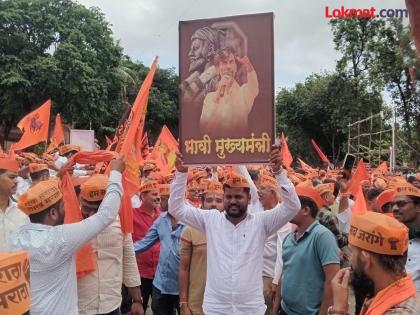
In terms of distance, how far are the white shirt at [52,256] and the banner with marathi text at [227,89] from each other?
935 mm

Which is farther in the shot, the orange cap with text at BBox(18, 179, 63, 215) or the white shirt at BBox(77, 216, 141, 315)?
the white shirt at BBox(77, 216, 141, 315)

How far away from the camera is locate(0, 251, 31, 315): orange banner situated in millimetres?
1851

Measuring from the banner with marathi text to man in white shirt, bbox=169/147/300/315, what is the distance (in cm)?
23

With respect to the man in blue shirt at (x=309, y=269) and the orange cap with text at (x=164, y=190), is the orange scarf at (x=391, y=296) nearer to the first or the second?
the man in blue shirt at (x=309, y=269)

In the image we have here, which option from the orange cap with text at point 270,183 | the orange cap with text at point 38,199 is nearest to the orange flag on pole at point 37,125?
the orange cap with text at point 270,183

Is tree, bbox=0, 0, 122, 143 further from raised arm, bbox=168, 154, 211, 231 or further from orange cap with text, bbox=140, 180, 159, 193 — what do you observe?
raised arm, bbox=168, 154, 211, 231

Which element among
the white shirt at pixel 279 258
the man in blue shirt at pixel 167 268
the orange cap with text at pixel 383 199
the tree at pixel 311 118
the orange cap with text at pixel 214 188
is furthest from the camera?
the tree at pixel 311 118

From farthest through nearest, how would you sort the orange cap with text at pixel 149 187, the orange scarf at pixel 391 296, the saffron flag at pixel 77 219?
1. the orange cap with text at pixel 149 187
2. the saffron flag at pixel 77 219
3. the orange scarf at pixel 391 296

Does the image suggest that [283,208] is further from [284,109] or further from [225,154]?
[284,109]

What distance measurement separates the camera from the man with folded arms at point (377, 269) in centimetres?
248

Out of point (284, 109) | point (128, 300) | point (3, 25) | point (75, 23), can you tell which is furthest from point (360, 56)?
point (128, 300)

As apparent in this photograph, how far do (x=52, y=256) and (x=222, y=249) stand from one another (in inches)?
51.7

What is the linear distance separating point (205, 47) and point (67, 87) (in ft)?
87.1

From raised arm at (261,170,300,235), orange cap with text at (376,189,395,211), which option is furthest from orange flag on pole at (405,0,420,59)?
orange cap with text at (376,189,395,211)
